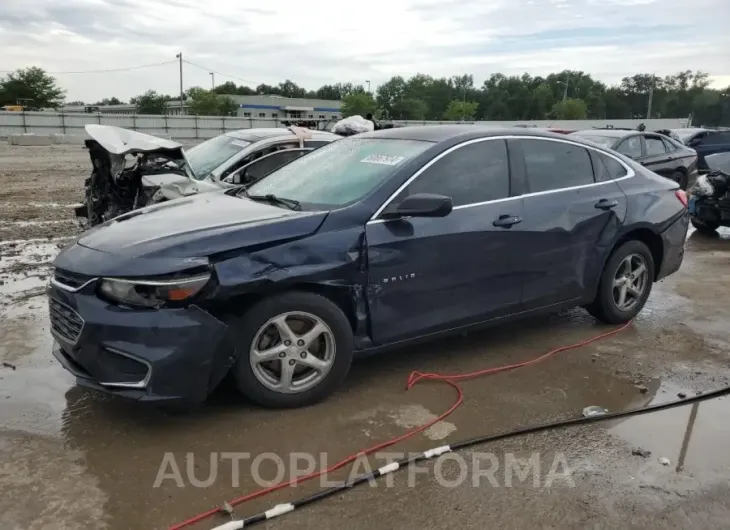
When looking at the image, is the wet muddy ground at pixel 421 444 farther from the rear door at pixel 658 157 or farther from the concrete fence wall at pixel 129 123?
the concrete fence wall at pixel 129 123

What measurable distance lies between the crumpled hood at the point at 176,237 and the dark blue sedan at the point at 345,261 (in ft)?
0.04

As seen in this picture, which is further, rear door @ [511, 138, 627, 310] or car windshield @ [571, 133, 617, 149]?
car windshield @ [571, 133, 617, 149]

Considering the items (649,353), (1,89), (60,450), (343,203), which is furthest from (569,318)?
(1,89)

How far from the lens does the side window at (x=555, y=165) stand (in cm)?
488

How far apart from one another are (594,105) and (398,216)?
359 feet

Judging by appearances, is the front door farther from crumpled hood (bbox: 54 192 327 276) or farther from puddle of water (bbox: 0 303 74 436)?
puddle of water (bbox: 0 303 74 436)

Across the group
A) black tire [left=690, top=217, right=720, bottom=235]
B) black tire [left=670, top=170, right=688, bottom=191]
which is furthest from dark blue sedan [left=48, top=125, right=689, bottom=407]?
black tire [left=670, top=170, right=688, bottom=191]

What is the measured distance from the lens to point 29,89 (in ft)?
230

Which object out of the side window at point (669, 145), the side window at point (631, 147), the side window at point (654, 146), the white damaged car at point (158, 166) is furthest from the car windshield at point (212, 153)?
the side window at point (669, 145)

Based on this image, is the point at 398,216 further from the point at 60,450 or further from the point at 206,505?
the point at 60,450

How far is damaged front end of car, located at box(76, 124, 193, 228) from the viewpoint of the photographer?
7.37 m

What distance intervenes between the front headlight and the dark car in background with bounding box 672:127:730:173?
58.4ft

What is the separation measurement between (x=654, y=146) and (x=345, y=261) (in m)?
11.3

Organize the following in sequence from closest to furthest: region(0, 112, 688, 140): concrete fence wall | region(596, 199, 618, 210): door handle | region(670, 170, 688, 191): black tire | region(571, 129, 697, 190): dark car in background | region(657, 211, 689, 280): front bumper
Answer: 1. region(596, 199, 618, 210): door handle
2. region(657, 211, 689, 280): front bumper
3. region(571, 129, 697, 190): dark car in background
4. region(670, 170, 688, 191): black tire
5. region(0, 112, 688, 140): concrete fence wall
